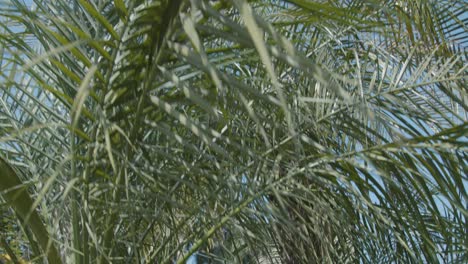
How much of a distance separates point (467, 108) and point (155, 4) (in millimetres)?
981

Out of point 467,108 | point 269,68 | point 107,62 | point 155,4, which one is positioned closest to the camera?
point 269,68

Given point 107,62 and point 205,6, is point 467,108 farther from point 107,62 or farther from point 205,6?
point 205,6

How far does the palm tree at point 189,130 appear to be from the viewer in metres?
0.87

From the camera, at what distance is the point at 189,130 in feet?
4.73

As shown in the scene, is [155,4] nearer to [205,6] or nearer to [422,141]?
[205,6]

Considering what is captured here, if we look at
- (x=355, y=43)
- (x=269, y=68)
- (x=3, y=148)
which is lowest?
(x=269, y=68)

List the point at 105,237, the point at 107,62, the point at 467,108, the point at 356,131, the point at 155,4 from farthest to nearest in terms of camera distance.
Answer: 1. the point at 467,108
2. the point at 356,131
3. the point at 105,237
4. the point at 107,62
5. the point at 155,4

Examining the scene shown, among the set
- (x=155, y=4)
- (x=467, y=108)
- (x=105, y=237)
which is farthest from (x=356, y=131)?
(x=155, y=4)

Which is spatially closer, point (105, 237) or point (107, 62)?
point (107, 62)

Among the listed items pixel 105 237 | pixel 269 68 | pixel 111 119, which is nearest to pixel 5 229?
pixel 105 237

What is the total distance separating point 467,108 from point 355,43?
1.71ft

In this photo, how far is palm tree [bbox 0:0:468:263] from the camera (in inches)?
34.2

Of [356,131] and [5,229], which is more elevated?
[5,229]

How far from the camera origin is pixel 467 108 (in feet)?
5.36
